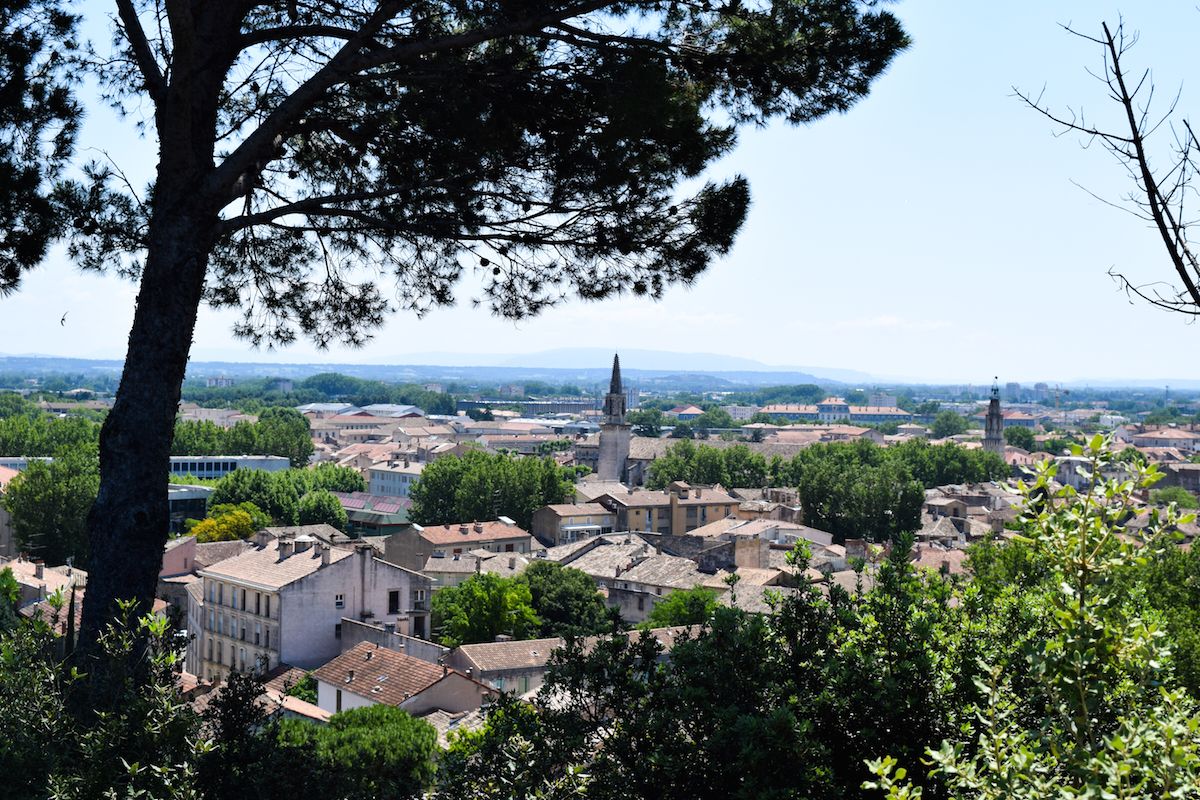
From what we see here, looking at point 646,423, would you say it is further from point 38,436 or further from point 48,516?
point 48,516

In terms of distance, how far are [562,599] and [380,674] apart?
11.3 meters

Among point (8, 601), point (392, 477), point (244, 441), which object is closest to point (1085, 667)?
point (8, 601)

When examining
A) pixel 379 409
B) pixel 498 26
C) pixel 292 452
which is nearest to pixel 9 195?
pixel 498 26

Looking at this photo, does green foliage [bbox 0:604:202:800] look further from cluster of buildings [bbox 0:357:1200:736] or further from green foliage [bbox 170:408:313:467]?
green foliage [bbox 170:408:313:467]

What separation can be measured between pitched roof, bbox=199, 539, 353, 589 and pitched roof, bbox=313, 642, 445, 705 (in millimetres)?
4219

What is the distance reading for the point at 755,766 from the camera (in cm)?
461

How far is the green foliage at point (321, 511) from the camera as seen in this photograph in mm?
50469

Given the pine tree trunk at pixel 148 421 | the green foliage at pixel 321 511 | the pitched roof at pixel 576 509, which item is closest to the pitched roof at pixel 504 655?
the pine tree trunk at pixel 148 421

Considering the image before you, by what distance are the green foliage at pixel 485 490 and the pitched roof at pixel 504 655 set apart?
28.2 metres

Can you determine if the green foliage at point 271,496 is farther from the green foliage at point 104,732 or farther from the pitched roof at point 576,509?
the green foliage at point 104,732

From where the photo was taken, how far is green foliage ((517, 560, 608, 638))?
3117 centimetres

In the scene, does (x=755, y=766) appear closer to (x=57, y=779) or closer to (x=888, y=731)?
(x=888, y=731)

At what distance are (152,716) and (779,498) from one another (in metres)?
58.0

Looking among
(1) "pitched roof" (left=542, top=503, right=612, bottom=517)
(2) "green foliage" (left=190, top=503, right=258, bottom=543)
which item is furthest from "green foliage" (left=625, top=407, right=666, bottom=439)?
(2) "green foliage" (left=190, top=503, right=258, bottom=543)
